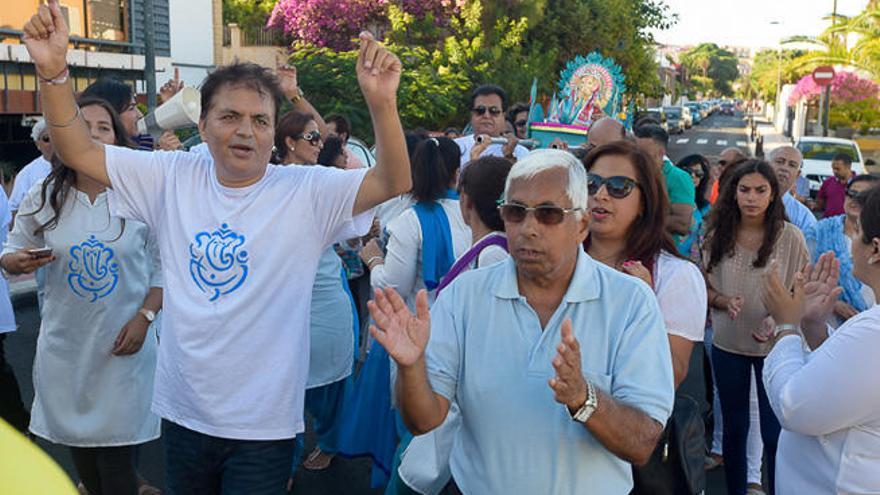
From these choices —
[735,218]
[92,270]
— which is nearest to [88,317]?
[92,270]

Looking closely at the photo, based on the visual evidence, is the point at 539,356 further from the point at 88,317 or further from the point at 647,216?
the point at 88,317

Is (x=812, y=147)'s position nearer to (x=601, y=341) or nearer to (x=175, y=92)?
(x=175, y=92)

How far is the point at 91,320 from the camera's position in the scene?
3682 mm

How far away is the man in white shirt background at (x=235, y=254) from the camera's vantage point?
9.12 ft

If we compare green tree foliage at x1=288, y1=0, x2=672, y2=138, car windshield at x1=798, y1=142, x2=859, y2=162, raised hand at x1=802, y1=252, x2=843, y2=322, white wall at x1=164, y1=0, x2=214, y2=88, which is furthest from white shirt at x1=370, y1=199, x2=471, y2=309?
white wall at x1=164, y1=0, x2=214, y2=88

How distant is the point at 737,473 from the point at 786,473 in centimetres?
184

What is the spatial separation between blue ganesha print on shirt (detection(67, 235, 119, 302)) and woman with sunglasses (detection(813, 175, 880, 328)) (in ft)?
10.2

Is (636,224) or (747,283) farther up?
(636,224)

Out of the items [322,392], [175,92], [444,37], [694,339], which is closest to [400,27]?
[444,37]

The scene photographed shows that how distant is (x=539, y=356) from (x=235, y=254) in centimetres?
101

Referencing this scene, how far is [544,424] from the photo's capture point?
7.63ft

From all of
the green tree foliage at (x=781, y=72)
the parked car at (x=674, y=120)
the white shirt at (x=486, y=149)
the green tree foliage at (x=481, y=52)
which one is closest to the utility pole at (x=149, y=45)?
the green tree foliage at (x=481, y=52)

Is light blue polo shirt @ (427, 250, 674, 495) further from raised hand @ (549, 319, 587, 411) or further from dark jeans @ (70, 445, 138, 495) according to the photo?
dark jeans @ (70, 445, 138, 495)

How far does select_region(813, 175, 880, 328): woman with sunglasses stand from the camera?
4203 millimetres
